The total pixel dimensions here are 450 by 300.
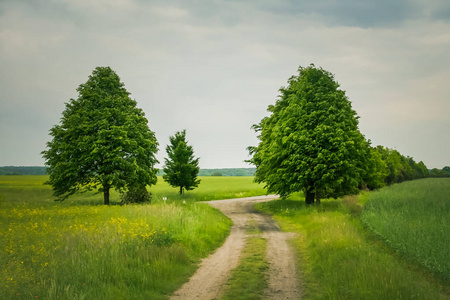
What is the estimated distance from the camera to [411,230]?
43.2 feet

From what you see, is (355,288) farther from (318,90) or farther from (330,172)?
(318,90)

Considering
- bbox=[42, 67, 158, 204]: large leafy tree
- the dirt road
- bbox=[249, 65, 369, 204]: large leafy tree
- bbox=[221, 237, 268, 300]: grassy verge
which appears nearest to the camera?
bbox=[221, 237, 268, 300]: grassy verge

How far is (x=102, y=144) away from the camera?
25172mm

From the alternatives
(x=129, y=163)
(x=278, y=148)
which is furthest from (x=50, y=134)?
(x=278, y=148)

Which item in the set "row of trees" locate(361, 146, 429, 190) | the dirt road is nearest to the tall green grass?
the dirt road

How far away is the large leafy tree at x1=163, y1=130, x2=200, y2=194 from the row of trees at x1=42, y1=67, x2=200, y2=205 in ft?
44.0

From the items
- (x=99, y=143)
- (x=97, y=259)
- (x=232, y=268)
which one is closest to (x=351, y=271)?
(x=232, y=268)

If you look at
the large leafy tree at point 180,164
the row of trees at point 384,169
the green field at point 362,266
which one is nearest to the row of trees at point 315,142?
the row of trees at point 384,169

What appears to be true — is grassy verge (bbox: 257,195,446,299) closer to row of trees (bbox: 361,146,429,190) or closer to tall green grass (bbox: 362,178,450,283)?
tall green grass (bbox: 362,178,450,283)

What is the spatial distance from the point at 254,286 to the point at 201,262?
11.3ft

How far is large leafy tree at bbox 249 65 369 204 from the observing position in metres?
23.2

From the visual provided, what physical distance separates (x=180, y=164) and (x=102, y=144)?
18018mm

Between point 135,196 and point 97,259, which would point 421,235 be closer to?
point 97,259

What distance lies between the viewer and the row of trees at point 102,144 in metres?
24.7
